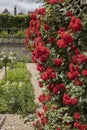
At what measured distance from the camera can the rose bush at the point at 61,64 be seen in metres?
4.79

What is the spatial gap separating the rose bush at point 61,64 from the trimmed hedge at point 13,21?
37.2 meters

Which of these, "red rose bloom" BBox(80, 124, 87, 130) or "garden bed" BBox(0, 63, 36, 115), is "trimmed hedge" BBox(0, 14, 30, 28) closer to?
"garden bed" BBox(0, 63, 36, 115)

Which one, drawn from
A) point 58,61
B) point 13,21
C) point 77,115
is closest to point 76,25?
point 58,61

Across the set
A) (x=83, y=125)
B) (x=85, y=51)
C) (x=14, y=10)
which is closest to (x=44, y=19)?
(x=85, y=51)

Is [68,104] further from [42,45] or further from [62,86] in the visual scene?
[42,45]

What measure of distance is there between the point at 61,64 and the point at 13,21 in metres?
38.7

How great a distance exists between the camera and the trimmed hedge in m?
43.0

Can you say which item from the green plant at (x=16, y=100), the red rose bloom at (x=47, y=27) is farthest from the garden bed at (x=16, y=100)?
the red rose bloom at (x=47, y=27)

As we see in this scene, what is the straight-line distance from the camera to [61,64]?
522cm

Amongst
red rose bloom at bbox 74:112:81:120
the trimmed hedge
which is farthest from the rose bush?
the trimmed hedge

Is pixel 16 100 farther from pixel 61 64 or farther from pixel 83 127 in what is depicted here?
pixel 83 127

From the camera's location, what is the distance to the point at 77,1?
5.27 metres

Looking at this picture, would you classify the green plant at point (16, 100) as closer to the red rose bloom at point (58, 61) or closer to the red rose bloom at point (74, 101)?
the red rose bloom at point (58, 61)

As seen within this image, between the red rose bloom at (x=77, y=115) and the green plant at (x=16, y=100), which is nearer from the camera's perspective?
the red rose bloom at (x=77, y=115)
